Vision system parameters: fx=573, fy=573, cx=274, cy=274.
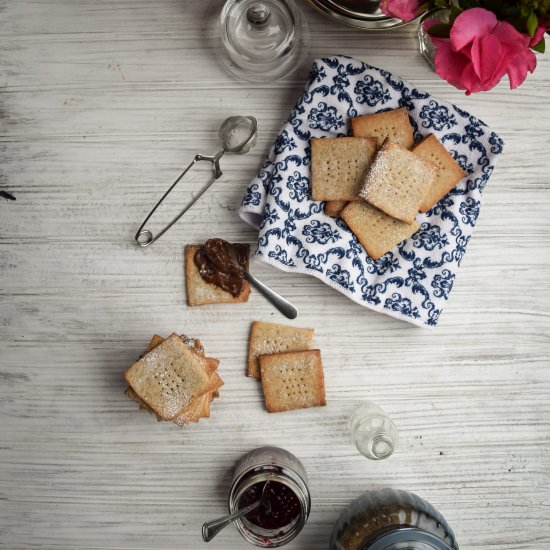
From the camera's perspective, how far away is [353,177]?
1.02 m

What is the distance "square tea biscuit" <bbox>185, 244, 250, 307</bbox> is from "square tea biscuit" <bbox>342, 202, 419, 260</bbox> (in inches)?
8.3

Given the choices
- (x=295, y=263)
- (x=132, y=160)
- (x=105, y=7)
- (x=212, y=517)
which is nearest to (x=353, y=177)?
(x=295, y=263)

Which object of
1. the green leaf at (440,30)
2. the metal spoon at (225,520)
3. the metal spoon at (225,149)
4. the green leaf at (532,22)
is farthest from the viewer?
the metal spoon at (225,149)

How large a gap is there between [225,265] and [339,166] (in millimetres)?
270

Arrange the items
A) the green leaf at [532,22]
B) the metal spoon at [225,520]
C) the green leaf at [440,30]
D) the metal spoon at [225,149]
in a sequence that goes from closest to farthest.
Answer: the green leaf at [532,22], the green leaf at [440,30], the metal spoon at [225,520], the metal spoon at [225,149]

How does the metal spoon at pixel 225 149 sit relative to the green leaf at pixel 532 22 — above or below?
below

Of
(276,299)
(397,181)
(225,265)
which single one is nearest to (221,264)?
(225,265)

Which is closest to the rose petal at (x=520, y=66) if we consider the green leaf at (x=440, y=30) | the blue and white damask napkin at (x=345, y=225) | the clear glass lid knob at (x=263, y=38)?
the green leaf at (x=440, y=30)

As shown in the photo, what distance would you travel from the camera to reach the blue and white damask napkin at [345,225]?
1.02 metres

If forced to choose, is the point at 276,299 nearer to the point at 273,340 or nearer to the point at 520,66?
the point at 273,340

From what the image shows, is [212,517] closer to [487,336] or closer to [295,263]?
[295,263]

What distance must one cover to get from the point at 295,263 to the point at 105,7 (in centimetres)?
61

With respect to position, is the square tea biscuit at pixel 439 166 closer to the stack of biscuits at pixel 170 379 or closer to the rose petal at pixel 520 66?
the rose petal at pixel 520 66

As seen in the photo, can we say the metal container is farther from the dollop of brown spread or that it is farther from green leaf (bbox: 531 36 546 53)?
the dollop of brown spread
